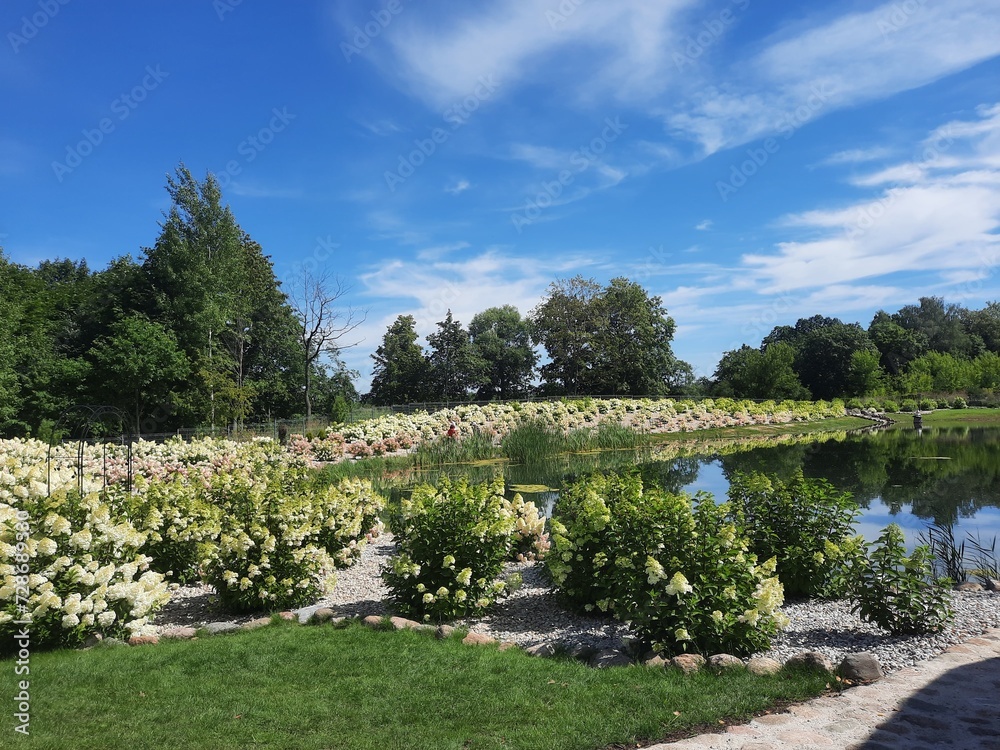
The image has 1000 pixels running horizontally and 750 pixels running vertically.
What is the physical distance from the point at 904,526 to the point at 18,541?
33.0 ft

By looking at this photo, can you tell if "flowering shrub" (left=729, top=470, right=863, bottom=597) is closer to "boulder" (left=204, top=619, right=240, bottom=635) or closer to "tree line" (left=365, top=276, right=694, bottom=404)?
"boulder" (left=204, top=619, right=240, bottom=635)

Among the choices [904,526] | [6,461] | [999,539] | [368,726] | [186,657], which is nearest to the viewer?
[368,726]

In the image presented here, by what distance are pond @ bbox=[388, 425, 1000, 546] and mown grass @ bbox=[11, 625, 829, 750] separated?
405 cm

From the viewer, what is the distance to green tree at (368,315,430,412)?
43.1 m

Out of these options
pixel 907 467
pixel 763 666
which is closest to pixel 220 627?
pixel 763 666

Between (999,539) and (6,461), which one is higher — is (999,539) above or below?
below

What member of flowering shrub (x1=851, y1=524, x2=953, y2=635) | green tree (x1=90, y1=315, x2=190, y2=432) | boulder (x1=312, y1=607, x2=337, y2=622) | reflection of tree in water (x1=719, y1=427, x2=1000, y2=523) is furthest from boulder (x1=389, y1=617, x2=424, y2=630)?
green tree (x1=90, y1=315, x2=190, y2=432)

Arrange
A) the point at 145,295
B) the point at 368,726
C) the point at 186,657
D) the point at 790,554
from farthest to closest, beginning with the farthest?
the point at 145,295
the point at 790,554
the point at 186,657
the point at 368,726

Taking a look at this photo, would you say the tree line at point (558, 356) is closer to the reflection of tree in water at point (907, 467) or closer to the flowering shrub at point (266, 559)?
the reflection of tree in water at point (907, 467)

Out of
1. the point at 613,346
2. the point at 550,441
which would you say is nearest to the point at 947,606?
the point at 550,441

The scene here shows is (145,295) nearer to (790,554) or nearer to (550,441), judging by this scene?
(550,441)

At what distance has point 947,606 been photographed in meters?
4.95

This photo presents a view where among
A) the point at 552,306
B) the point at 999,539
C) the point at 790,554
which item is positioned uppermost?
the point at 552,306

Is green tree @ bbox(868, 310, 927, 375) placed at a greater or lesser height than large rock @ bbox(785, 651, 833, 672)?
greater
